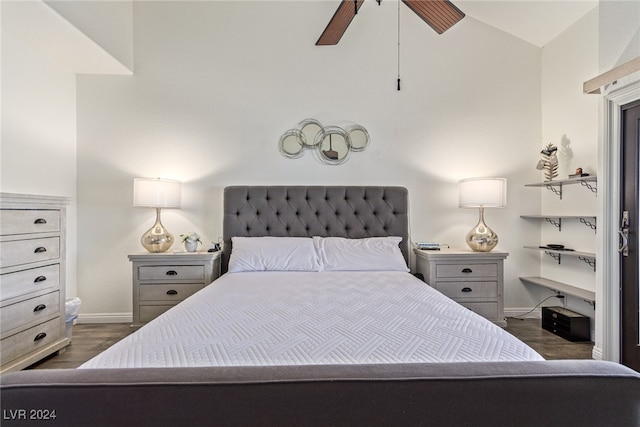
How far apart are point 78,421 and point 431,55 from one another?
3.72 m

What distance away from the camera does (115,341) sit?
2639mm

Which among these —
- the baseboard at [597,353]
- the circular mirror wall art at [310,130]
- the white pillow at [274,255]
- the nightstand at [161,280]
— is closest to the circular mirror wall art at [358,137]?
the circular mirror wall art at [310,130]

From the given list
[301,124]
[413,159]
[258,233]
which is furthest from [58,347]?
[413,159]

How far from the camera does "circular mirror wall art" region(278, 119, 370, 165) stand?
314cm

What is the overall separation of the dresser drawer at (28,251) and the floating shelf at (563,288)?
418cm

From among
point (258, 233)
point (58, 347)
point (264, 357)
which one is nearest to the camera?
point (264, 357)

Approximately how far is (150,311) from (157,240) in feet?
2.08

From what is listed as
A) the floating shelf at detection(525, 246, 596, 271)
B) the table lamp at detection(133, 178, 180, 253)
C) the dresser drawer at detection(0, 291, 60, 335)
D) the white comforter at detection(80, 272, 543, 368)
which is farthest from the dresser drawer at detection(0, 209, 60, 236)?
the floating shelf at detection(525, 246, 596, 271)

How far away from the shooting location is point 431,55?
318 cm

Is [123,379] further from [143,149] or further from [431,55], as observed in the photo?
[431,55]

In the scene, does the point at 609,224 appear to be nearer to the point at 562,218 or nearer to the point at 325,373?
the point at 562,218

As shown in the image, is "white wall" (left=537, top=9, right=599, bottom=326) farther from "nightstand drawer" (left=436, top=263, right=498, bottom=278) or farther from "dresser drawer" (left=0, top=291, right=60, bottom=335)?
"dresser drawer" (left=0, top=291, right=60, bottom=335)

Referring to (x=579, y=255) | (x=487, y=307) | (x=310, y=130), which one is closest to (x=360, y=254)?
(x=487, y=307)

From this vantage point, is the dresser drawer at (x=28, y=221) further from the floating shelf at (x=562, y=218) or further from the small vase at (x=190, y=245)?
the floating shelf at (x=562, y=218)
